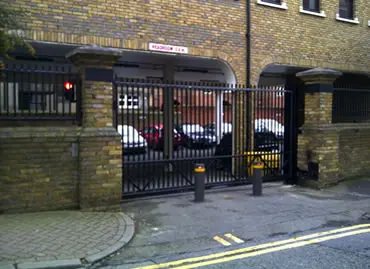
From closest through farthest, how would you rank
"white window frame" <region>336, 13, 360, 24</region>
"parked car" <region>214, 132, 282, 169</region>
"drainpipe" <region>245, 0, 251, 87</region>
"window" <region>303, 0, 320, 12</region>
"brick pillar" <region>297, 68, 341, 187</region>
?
"brick pillar" <region>297, 68, 341, 187</region>, "parked car" <region>214, 132, 282, 169</region>, "drainpipe" <region>245, 0, 251, 87</region>, "window" <region>303, 0, 320, 12</region>, "white window frame" <region>336, 13, 360, 24</region>

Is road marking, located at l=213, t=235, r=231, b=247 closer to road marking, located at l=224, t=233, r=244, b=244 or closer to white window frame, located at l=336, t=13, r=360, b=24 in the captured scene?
road marking, located at l=224, t=233, r=244, b=244

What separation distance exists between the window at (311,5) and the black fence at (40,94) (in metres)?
9.52

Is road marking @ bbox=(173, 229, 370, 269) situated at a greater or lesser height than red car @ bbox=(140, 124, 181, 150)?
lesser

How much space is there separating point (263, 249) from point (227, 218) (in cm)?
164

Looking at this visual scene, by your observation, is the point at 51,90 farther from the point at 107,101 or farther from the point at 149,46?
the point at 149,46

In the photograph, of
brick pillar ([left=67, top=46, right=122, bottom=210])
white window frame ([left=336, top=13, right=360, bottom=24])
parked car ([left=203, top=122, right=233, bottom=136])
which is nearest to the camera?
brick pillar ([left=67, top=46, right=122, bottom=210])

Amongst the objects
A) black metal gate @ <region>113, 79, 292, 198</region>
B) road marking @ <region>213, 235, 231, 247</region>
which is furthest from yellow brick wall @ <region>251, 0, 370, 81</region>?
road marking @ <region>213, 235, 231, 247</region>

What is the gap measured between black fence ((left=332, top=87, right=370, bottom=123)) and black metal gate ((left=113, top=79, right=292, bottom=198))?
147 centimetres

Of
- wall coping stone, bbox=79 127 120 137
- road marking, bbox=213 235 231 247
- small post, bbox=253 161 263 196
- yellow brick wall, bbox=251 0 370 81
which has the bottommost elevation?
road marking, bbox=213 235 231 247

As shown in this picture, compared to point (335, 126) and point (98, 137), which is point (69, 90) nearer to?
point (98, 137)

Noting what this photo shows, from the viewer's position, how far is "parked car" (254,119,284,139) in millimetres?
10086

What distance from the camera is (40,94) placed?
266 inches

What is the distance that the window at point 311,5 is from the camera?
43.5 ft

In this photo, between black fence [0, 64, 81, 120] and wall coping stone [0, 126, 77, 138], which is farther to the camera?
black fence [0, 64, 81, 120]
